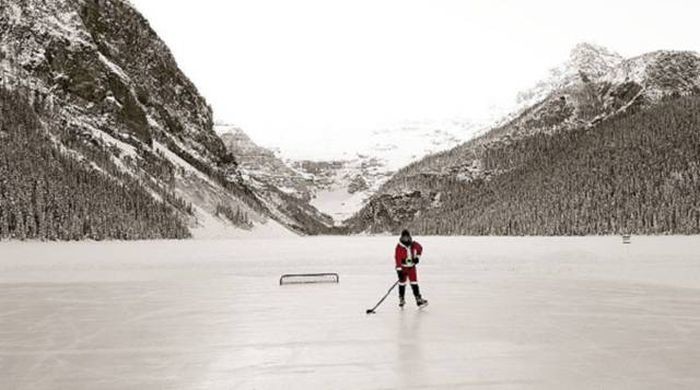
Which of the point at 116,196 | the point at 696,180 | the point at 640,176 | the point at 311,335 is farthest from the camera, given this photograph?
the point at 640,176

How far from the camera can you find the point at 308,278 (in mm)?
35875

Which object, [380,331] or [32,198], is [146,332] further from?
[32,198]

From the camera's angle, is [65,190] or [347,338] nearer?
[347,338]

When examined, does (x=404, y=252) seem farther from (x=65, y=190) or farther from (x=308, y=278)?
(x=65, y=190)

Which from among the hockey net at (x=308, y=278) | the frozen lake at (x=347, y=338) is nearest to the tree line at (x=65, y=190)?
the hockey net at (x=308, y=278)

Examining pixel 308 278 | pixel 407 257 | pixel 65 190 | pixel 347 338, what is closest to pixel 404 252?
pixel 407 257

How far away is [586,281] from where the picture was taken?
1289 inches

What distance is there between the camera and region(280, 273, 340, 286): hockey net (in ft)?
109

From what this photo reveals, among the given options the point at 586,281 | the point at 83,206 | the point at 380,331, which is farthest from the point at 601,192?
the point at 380,331

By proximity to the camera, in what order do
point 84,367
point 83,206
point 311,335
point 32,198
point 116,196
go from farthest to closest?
point 116,196 → point 83,206 → point 32,198 → point 311,335 → point 84,367

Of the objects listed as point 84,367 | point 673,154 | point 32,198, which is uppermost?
point 673,154

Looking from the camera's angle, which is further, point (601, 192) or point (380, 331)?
point (601, 192)

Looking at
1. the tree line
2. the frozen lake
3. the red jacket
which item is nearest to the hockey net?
the frozen lake

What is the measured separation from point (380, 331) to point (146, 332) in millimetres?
6101
